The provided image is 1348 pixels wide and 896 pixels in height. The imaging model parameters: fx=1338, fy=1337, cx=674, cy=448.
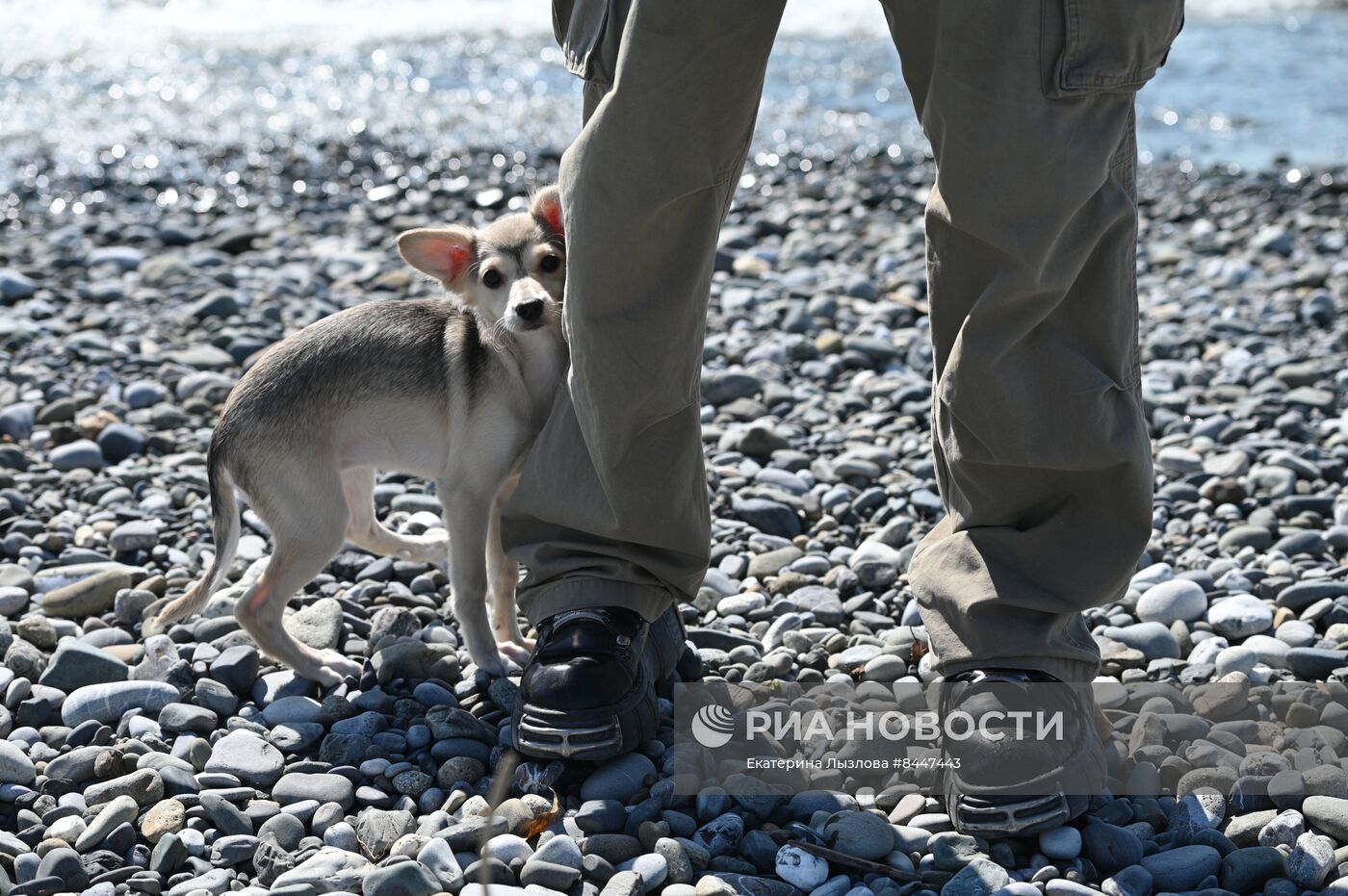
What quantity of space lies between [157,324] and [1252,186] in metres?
7.27

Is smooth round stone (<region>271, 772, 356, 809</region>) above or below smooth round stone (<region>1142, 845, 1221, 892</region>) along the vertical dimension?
below

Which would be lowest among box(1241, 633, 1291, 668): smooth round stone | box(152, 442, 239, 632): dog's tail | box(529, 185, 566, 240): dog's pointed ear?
box(1241, 633, 1291, 668): smooth round stone

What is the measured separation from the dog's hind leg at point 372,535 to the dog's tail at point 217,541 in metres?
0.33

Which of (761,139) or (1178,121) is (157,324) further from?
(1178,121)

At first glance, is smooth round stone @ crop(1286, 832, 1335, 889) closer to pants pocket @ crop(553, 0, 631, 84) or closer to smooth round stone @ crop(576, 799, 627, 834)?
smooth round stone @ crop(576, 799, 627, 834)

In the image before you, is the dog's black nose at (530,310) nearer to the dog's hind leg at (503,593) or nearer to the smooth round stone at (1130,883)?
the dog's hind leg at (503,593)

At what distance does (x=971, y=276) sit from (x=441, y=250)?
1.68 meters

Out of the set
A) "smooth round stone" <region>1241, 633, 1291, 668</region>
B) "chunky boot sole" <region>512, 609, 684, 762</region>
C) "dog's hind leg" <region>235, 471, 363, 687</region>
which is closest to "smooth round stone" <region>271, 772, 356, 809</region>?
"chunky boot sole" <region>512, 609, 684, 762</region>

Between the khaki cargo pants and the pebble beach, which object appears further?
the pebble beach

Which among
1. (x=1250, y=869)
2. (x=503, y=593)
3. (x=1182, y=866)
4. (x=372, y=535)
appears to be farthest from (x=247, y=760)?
(x=1250, y=869)

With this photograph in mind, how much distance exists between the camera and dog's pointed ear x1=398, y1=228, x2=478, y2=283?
12.4ft

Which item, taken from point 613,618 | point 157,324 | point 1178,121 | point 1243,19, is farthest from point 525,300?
point 1243,19

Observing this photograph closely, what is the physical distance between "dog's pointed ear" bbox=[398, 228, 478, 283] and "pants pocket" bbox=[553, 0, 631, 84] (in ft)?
2.93

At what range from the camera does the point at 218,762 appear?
311 cm
